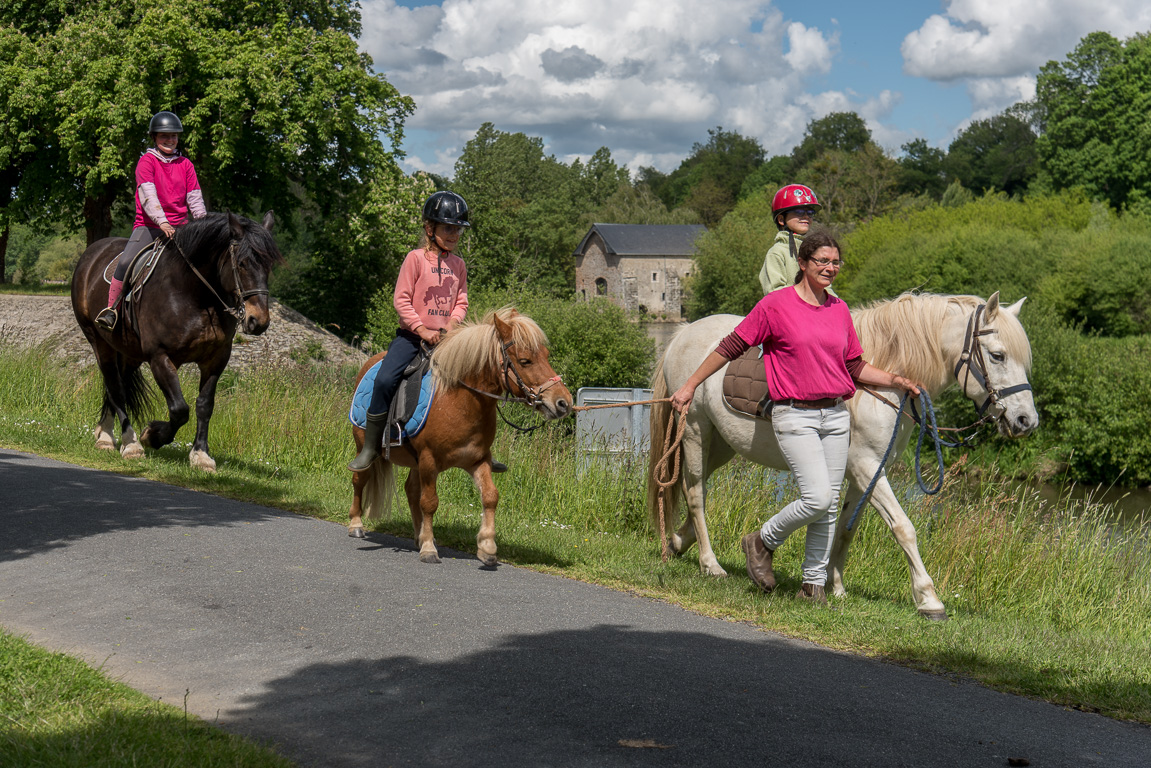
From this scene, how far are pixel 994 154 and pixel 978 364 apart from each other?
11661cm

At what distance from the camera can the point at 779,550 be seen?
10.4 m

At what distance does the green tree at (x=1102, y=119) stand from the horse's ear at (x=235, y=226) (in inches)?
2690

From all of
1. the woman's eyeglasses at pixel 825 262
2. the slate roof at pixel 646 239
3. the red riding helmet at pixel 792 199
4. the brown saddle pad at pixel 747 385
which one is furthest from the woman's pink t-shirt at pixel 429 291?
the slate roof at pixel 646 239

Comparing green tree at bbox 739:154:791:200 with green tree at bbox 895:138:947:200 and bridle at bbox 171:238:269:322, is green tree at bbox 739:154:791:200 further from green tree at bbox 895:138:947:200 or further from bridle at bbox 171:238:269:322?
bridle at bbox 171:238:269:322

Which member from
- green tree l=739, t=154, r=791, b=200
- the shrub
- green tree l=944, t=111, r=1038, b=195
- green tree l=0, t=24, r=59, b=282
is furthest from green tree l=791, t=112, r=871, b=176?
green tree l=0, t=24, r=59, b=282

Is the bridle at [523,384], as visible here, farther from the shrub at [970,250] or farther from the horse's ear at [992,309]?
the shrub at [970,250]

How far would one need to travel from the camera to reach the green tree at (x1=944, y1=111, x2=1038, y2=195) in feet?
353

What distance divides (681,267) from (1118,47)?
4131 centimetres

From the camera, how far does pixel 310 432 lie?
1371 centimetres

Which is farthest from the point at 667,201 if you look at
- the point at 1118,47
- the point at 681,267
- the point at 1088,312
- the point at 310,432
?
the point at 310,432

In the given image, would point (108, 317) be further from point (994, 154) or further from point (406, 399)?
point (994, 154)

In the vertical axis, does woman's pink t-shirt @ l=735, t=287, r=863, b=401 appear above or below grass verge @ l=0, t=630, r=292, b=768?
above

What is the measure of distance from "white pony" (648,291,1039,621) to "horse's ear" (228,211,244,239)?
4.93 metres

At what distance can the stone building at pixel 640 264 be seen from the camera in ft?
326
